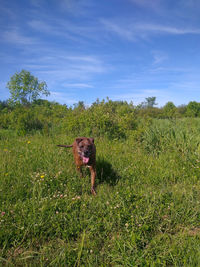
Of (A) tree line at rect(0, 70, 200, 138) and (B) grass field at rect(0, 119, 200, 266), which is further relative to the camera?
(A) tree line at rect(0, 70, 200, 138)

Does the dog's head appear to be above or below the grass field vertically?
above

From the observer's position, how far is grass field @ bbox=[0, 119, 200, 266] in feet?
7.49

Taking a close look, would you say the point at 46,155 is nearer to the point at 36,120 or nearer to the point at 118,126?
the point at 118,126

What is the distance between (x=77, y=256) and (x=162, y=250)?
1035mm

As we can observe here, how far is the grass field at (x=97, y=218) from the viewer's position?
2.28 metres

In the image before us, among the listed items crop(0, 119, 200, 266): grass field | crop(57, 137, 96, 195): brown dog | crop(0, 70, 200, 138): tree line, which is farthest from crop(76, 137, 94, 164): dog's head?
crop(0, 70, 200, 138): tree line

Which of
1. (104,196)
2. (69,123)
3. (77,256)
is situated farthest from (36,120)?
(77,256)

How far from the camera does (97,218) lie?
114 inches

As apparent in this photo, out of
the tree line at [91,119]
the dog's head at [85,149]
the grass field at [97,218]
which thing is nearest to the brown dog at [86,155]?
the dog's head at [85,149]

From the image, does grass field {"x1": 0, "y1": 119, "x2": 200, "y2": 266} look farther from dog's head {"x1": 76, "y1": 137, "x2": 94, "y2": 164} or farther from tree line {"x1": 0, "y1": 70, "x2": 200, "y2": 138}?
tree line {"x1": 0, "y1": 70, "x2": 200, "y2": 138}

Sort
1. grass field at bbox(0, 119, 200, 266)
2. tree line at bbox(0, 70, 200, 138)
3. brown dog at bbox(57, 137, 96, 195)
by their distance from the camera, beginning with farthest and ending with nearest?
1. tree line at bbox(0, 70, 200, 138)
2. brown dog at bbox(57, 137, 96, 195)
3. grass field at bbox(0, 119, 200, 266)

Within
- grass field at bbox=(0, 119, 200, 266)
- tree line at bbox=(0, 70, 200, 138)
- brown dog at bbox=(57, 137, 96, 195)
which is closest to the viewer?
grass field at bbox=(0, 119, 200, 266)

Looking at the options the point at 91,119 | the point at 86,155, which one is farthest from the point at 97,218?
the point at 91,119

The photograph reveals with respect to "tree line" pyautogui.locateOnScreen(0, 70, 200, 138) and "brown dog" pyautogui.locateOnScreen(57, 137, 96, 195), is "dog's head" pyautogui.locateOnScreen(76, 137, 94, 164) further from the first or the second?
"tree line" pyautogui.locateOnScreen(0, 70, 200, 138)
